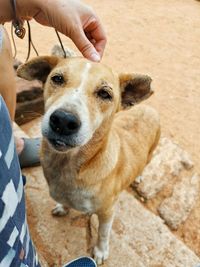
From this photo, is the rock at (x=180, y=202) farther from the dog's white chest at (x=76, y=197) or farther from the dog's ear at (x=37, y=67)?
the dog's ear at (x=37, y=67)

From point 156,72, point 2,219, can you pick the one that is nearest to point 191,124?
point 156,72

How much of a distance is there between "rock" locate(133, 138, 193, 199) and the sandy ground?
0.31 meters

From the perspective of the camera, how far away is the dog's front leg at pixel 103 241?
3095 millimetres

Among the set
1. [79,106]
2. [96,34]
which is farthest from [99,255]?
[96,34]

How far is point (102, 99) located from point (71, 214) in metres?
1.57

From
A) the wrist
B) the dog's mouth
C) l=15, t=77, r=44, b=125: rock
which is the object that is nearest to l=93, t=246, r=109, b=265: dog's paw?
the dog's mouth

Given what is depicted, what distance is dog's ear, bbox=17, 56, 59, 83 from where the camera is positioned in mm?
2510

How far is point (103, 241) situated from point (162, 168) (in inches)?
56.7

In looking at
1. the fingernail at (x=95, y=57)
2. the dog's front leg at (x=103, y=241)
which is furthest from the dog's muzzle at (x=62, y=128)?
the dog's front leg at (x=103, y=241)

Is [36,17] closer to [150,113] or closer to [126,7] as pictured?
[150,113]

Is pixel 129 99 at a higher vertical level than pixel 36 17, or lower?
lower

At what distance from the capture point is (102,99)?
8.00ft

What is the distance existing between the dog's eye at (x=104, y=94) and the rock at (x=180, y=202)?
6.39 ft

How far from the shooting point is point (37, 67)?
8.49 ft
